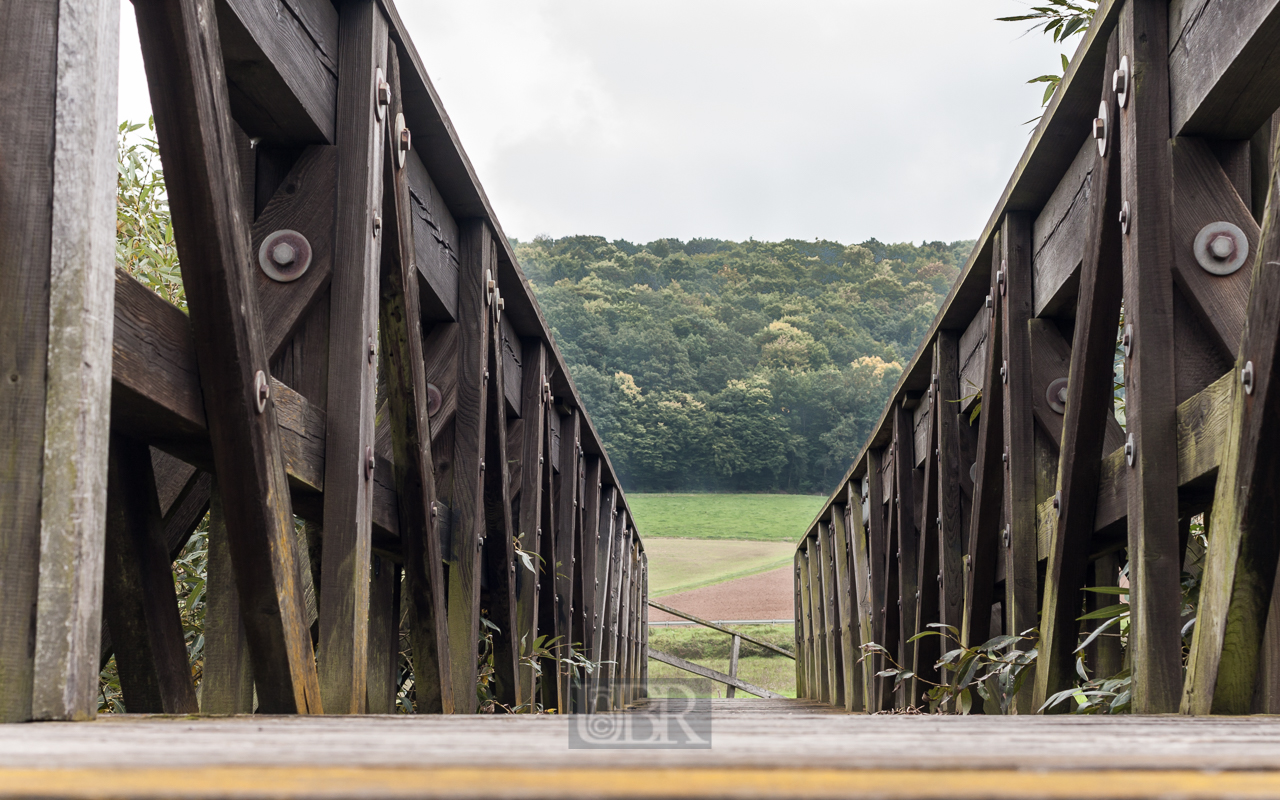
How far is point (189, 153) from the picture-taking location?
183cm

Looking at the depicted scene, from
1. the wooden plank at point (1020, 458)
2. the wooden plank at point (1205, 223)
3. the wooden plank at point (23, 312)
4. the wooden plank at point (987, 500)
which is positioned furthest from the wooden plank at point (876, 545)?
the wooden plank at point (23, 312)

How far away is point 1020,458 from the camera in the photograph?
329 cm

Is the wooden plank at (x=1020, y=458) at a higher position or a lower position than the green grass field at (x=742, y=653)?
higher

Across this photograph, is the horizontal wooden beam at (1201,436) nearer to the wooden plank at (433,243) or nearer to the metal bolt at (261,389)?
the metal bolt at (261,389)

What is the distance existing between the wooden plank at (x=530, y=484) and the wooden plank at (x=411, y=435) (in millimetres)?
1603

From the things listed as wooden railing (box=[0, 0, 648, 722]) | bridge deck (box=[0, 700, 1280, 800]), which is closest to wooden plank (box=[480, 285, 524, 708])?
wooden railing (box=[0, 0, 648, 722])

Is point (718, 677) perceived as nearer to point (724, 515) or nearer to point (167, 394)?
point (167, 394)

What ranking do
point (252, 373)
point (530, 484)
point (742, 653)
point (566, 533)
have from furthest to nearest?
point (742, 653) < point (566, 533) < point (530, 484) < point (252, 373)

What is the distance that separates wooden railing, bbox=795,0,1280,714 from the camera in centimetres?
193

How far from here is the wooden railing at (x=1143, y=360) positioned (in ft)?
6.32

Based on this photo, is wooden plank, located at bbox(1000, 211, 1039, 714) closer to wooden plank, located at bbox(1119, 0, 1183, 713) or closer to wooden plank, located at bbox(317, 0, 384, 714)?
wooden plank, located at bbox(1119, 0, 1183, 713)

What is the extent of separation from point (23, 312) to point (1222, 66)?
2.06 m

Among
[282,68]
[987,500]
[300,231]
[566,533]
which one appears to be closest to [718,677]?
[566,533]

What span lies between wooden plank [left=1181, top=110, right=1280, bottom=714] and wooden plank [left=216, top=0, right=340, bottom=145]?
1.89 metres
